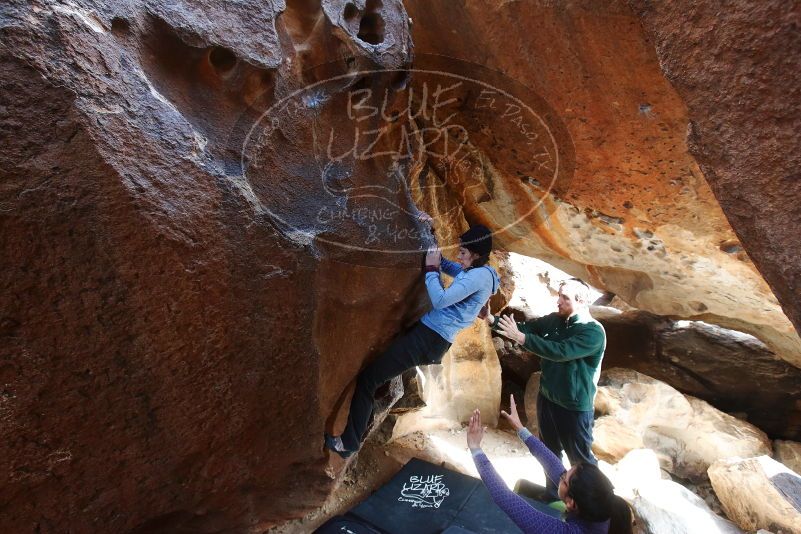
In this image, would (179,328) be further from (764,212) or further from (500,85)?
(500,85)

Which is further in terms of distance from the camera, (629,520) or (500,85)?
(500,85)

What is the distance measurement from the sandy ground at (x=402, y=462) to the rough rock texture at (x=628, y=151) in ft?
6.54

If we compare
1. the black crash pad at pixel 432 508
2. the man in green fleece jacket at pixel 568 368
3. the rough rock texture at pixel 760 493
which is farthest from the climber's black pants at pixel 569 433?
the rough rock texture at pixel 760 493

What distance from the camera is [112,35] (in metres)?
1.65

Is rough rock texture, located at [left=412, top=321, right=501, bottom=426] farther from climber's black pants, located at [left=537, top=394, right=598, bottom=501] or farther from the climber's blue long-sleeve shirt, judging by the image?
the climber's blue long-sleeve shirt

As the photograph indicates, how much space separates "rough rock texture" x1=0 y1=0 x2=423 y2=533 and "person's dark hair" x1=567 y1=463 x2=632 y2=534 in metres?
1.17

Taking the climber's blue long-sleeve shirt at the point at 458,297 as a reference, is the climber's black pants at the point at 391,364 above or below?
below

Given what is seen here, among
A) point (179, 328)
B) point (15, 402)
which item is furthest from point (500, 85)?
point (15, 402)

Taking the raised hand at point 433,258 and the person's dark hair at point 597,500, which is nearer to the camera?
the person's dark hair at point 597,500

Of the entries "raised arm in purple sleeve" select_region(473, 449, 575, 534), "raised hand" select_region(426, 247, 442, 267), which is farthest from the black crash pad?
"raised hand" select_region(426, 247, 442, 267)

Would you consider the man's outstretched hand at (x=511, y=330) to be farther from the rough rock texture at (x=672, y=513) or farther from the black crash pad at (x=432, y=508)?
the rough rock texture at (x=672, y=513)

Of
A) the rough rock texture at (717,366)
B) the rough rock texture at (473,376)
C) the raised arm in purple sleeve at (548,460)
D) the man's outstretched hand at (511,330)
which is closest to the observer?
the raised arm in purple sleeve at (548,460)

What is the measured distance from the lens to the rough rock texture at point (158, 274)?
147 cm

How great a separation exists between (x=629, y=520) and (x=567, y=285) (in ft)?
5.93
